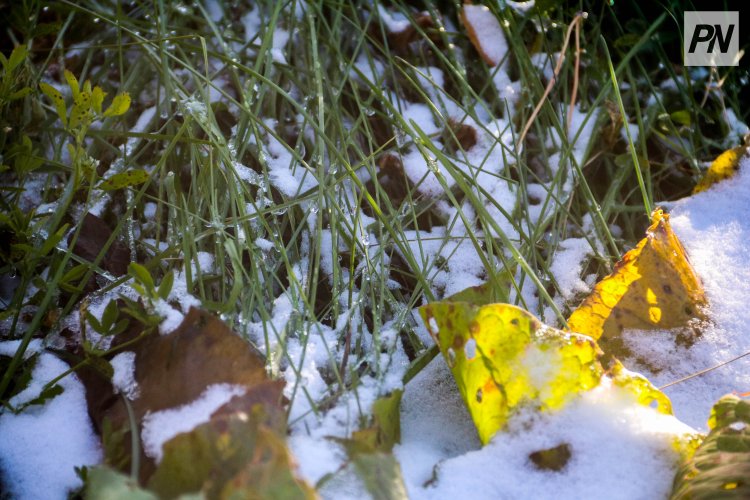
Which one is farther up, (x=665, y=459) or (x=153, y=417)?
(x=153, y=417)

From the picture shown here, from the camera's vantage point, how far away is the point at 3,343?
80cm

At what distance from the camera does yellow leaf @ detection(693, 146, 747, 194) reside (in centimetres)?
101

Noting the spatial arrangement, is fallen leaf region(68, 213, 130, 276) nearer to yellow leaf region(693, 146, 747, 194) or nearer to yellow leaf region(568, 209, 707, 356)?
yellow leaf region(568, 209, 707, 356)

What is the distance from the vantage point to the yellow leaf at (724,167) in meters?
1.01

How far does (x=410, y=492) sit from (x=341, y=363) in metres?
0.20

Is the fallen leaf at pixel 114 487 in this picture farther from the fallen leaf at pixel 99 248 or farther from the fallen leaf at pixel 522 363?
the fallen leaf at pixel 99 248

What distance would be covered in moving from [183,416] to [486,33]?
953mm

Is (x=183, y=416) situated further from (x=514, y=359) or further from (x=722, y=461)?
(x=722, y=461)

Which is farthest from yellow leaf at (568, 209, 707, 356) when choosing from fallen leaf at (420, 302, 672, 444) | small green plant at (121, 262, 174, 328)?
small green plant at (121, 262, 174, 328)

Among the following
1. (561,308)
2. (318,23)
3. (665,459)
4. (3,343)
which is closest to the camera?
(665,459)

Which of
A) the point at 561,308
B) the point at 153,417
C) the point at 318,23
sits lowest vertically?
the point at 561,308

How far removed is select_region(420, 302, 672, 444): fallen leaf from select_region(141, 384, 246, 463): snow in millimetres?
235

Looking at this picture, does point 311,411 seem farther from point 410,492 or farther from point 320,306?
point 320,306

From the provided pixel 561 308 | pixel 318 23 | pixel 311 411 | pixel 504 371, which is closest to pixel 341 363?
pixel 311 411
